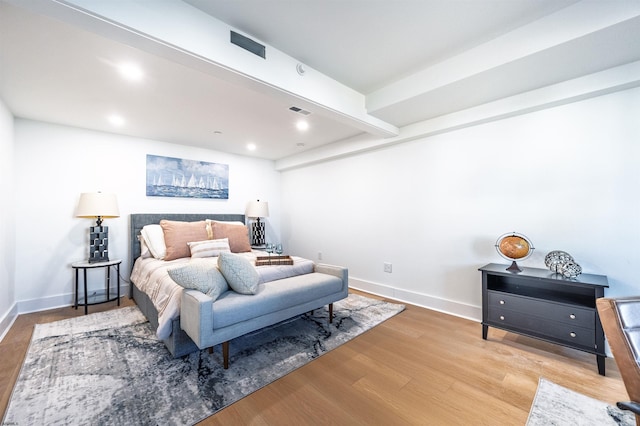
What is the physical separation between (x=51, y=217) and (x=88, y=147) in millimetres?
1031

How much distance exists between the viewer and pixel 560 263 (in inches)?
88.6

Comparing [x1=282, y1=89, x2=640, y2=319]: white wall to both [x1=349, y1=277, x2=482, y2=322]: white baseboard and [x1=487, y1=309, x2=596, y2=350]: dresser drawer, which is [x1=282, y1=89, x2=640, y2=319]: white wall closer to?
[x1=349, y1=277, x2=482, y2=322]: white baseboard

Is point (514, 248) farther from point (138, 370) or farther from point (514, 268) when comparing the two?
point (138, 370)

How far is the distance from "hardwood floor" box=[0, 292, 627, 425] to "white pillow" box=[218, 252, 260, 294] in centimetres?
75

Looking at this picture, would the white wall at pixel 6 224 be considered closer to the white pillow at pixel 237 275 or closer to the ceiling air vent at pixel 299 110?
the white pillow at pixel 237 275

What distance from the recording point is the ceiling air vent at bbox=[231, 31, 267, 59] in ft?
6.16

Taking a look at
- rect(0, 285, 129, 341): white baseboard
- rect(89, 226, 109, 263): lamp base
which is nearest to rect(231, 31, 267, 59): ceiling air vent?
rect(89, 226, 109, 263): lamp base

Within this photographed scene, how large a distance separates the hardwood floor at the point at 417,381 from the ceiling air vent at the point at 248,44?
8.04 ft

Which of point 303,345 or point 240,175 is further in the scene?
point 240,175

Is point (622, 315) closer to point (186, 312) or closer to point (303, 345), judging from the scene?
point (303, 345)

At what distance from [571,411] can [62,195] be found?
548 cm

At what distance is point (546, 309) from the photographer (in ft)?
7.27

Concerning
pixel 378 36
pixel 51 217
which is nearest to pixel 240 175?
pixel 51 217

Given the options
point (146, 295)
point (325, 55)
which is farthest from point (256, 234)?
point (325, 55)
